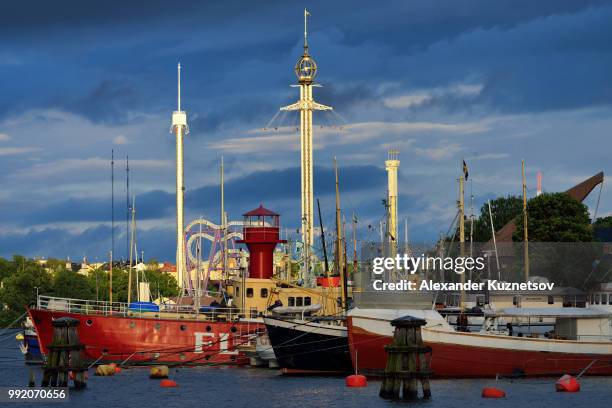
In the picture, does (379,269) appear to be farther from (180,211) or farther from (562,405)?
(180,211)

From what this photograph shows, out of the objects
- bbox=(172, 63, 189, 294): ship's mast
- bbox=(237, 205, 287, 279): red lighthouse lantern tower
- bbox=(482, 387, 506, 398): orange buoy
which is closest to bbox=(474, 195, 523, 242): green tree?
bbox=(172, 63, 189, 294): ship's mast

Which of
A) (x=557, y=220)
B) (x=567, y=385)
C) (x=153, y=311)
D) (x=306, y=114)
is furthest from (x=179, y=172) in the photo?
(x=567, y=385)

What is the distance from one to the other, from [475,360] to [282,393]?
10753 millimetres

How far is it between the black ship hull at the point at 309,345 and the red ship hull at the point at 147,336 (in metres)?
8.33

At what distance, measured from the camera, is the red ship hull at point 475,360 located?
233 feet

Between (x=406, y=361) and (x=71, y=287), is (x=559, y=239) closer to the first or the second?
(x=406, y=361)

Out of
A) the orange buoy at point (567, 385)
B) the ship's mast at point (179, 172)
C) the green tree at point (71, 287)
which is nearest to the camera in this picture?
the orange buoy at point (567, 385)

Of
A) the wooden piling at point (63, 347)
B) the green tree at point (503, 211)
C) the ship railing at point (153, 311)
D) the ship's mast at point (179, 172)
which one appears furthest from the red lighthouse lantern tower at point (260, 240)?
the green tree at point (503, 211)

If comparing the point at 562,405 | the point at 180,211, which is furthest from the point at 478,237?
the point at 562,405

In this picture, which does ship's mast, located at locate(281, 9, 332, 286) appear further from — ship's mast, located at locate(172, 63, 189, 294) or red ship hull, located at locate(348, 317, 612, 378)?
red ship hull, located at locate(348, 317, 612, 378)

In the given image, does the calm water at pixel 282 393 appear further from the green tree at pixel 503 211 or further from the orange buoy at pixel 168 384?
the green tree at pixel 503 211

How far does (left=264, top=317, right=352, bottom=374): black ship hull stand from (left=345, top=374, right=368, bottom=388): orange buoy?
3.09 metres

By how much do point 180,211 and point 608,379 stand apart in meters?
91.1

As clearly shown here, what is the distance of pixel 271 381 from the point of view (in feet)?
243
